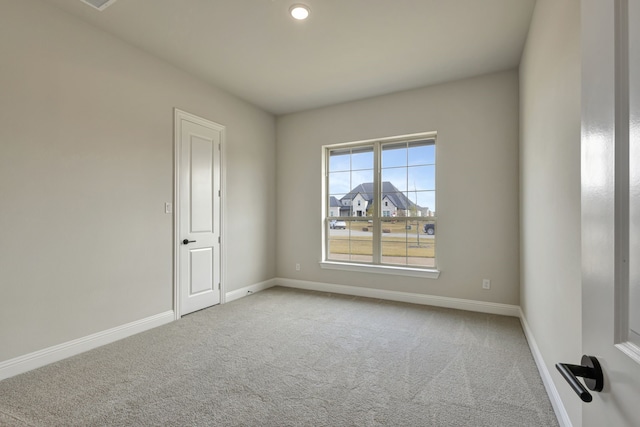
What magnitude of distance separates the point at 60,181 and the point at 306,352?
2.51 meters

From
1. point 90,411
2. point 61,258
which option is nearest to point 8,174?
point 61,258

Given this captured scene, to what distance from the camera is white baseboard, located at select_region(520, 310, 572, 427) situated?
1.66 meters

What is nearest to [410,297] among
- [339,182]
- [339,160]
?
[339,182]

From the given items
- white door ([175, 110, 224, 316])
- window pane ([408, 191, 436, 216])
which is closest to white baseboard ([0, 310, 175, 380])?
white door ([175, 110, 224, 316])

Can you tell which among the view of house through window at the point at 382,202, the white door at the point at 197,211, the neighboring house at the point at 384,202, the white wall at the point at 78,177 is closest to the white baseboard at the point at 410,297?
the view of house through window at the point at 382,202

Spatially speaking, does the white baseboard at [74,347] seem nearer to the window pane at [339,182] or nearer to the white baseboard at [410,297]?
the white baseboard at [410,297]

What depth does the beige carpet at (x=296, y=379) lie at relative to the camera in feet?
5.90

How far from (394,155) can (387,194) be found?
569 mm

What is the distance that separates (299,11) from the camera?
99.7 inches

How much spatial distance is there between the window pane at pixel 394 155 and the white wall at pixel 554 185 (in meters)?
1.59

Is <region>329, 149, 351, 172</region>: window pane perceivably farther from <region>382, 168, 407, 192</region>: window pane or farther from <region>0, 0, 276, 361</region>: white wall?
<region>0, 0, 276, 361</region>: white wall

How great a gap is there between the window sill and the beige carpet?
28.5 inches

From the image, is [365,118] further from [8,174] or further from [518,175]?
[8,174]

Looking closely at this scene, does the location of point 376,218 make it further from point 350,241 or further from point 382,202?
point 350,241
